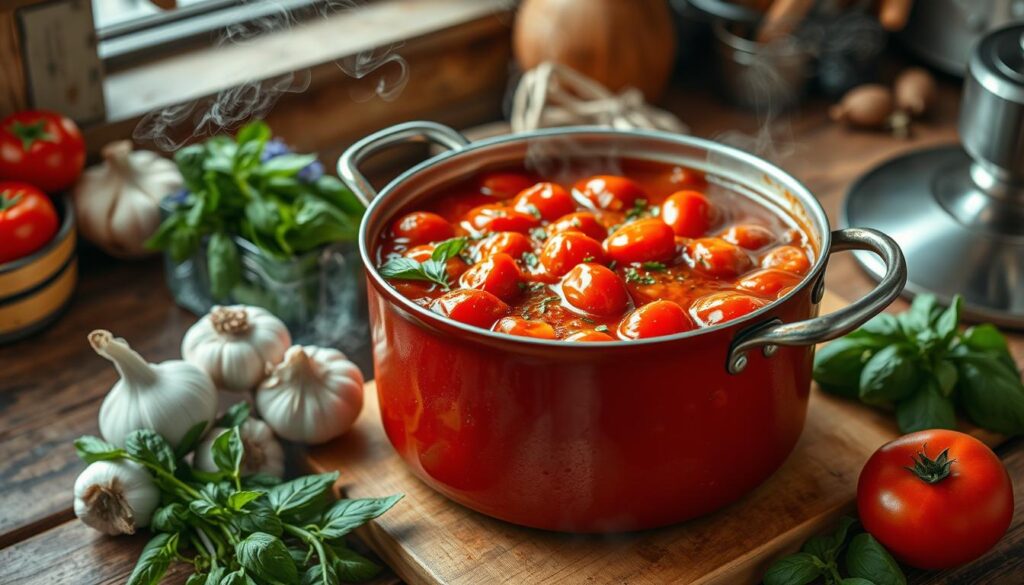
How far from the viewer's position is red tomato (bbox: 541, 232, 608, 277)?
1.06m

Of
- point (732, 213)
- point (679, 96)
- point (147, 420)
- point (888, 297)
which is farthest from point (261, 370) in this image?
point (679, 96)

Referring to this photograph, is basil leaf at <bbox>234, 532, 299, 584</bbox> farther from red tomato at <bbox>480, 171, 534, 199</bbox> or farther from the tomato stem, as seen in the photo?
the tomato stem

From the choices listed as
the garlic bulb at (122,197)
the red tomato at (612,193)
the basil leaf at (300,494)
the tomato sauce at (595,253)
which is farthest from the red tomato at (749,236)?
the garlic bulb at (122,197)

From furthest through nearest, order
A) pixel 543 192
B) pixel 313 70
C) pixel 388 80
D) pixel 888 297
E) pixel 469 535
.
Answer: pixel 388 80
pixel 313 70
pixel 543 192
pixel 469 535
pixel 888 297

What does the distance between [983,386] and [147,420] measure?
2.71ft

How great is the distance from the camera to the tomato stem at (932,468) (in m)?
0.99

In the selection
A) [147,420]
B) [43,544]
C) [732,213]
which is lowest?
[43,544]

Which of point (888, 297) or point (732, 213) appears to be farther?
point (732, 213)

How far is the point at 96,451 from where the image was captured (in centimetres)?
107

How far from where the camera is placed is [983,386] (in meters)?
1.17

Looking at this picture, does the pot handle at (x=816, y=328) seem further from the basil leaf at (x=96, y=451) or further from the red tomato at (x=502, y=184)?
the basil leaf at (x=96, y=451)

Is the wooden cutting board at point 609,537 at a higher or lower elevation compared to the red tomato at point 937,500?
lower

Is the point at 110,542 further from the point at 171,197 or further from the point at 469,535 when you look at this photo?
the point at 171,197

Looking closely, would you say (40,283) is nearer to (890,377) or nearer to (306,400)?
(306,400)
